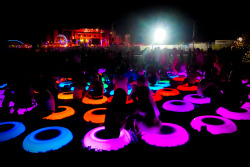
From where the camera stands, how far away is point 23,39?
30047mm

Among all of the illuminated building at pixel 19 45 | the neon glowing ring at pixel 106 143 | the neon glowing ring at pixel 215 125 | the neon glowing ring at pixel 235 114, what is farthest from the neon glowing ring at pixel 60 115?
the illuminated building at pixel 19 45

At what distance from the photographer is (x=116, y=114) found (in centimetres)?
279

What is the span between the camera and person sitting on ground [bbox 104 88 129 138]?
2717 millimetres

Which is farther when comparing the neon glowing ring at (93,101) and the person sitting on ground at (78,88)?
the neon glowing ring at (93,101)

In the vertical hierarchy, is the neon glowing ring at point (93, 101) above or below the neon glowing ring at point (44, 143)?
above

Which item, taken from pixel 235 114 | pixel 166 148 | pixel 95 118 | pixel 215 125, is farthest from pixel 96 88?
pixel 235 114

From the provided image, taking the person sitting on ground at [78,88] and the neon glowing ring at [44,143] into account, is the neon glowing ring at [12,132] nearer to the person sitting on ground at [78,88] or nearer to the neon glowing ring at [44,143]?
the neon glowing ring at [44,143]

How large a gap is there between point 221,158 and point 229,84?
2.22m

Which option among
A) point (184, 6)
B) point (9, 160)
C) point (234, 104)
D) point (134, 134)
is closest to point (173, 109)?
point (234, 104)

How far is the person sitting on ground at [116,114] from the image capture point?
272cm

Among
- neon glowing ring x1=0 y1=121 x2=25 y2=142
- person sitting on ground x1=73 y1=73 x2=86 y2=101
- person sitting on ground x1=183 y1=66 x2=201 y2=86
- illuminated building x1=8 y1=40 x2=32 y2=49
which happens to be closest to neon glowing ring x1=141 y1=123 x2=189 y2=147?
person sitting on ground x1=73 y1=73 x2=86 y2=101

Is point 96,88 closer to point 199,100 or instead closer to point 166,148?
point 166,148

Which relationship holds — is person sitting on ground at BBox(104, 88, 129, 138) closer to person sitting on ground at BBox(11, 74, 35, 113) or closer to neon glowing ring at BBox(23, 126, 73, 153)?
neon glowing ring at BBox(23, 126, 73, 153)

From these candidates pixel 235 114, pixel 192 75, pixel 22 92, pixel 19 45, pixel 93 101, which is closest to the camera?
pixel 22 92
